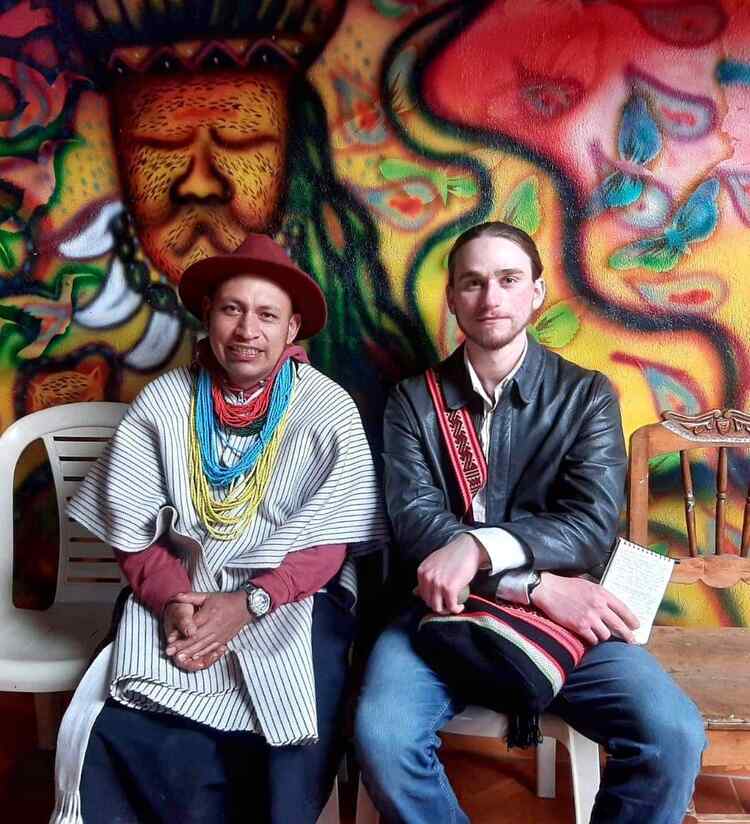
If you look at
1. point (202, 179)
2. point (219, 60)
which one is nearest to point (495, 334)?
point (202, 179)

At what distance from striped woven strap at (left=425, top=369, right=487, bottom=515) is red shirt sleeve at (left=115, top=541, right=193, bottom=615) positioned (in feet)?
2.36

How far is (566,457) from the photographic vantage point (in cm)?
187

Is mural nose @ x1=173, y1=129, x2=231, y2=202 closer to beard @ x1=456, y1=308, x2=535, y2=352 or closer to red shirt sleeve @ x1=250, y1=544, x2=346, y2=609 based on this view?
beard @ x1=456, y1=308, x2=535, y2=352

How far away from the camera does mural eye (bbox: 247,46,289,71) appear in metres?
2.27

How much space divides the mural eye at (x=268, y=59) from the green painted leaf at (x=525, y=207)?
2.58 feet

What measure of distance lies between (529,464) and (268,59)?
1.43 metres

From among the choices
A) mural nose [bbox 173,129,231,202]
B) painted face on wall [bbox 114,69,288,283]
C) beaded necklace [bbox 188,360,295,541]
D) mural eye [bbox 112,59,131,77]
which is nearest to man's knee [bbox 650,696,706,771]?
beaded necklace [bbox 188,360,295,541]

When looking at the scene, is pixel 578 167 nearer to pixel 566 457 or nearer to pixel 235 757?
pixel 566 457

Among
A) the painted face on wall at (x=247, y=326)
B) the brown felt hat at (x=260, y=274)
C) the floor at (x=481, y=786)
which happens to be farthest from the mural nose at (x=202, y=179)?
the floor at (x=481, y=786)

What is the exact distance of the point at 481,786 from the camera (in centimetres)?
222

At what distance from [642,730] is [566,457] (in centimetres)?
64

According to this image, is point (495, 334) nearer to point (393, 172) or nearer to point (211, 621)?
point (393, 172)

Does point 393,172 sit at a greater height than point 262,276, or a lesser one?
greater

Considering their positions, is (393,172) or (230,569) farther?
(393,172)
